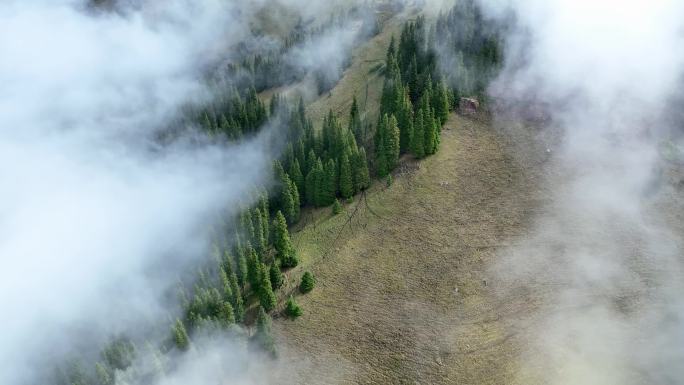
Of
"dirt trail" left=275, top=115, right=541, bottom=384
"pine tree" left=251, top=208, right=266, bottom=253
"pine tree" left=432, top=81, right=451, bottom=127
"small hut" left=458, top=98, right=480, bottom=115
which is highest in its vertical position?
"pine tree" left=432, top=81, right=451, bottom=127

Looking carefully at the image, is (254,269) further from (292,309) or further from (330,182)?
(330,182)

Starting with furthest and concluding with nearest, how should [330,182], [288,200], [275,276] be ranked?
[330,182]
[288,200]
[275,276]

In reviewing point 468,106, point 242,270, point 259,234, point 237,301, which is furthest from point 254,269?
point 468,106

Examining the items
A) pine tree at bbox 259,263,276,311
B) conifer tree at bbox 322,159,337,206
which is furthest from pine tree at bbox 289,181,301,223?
pine tree at bbox 259,263,276,311

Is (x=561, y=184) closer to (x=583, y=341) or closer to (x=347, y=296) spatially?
A: (x=583, y=341)

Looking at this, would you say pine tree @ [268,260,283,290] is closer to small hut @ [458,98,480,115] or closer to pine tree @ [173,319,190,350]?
pine tree @ [173,319,190,350]
